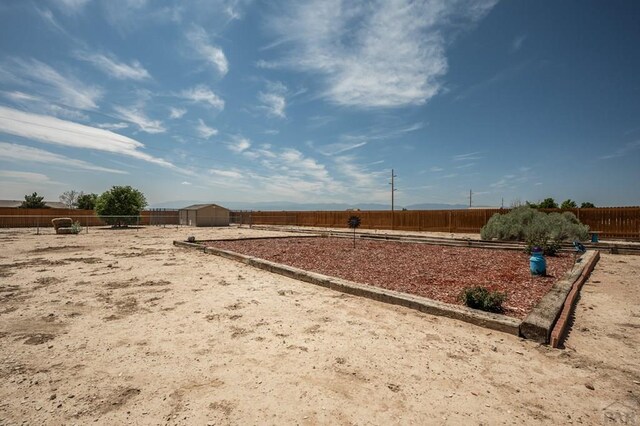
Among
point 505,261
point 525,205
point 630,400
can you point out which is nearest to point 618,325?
point 630,400

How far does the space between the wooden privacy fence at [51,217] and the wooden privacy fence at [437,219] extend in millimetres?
9851

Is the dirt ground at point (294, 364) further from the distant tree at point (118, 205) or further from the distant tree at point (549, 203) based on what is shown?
the distant tree at point (549, 203)

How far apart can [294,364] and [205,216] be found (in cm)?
3802

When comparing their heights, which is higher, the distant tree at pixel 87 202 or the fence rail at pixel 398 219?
the distant tree at pixel 87 202

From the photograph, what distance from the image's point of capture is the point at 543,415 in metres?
2.58

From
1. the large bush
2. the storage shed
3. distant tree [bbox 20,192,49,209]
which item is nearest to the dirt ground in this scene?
the large bush

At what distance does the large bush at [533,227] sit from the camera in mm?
14875

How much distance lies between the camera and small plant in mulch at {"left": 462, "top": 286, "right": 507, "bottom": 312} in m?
4.85

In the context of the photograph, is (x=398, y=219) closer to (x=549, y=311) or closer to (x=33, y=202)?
(x=549, y=311)

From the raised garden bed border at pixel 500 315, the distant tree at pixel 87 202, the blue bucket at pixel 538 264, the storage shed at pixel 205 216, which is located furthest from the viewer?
the distant tree at pixel 87 202

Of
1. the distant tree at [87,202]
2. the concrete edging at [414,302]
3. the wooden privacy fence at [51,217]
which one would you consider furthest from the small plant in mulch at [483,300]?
the distant tree at [87,202]

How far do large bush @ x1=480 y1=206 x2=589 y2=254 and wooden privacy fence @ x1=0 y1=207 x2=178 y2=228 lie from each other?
32.9 meters

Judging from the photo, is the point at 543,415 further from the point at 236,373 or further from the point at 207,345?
the point at 207,345

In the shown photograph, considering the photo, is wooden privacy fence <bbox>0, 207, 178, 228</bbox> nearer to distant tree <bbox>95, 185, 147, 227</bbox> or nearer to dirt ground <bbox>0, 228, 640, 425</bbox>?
distant tree <bbox>95, 185, 147, 227</bbox>
